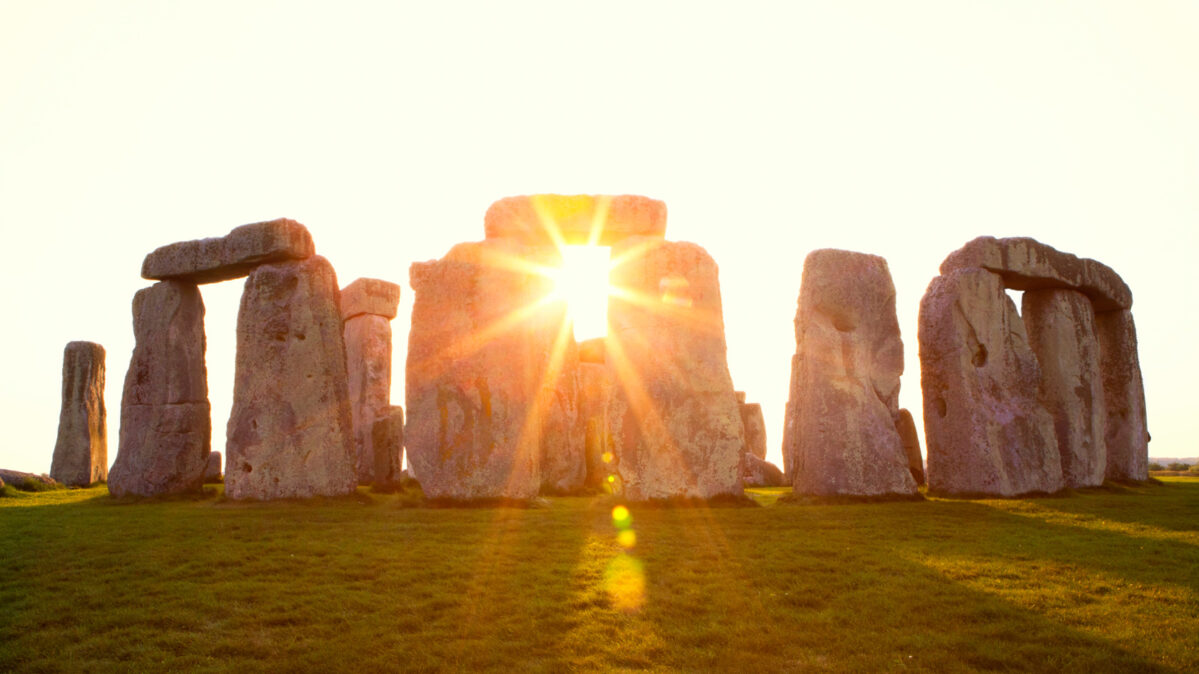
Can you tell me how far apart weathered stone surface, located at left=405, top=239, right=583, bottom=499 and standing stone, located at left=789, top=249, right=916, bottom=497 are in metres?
3.73

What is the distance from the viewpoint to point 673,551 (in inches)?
309

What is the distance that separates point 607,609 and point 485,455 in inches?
226

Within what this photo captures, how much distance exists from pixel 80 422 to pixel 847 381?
16532mm

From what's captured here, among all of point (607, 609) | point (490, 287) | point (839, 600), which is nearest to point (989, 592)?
point (839, 600)

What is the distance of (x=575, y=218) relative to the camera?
12453mm

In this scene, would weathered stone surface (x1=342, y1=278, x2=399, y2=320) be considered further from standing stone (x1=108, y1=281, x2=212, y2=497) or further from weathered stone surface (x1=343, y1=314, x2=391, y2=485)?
standing stone (x1=108, y1=281, x2=212, y2=497)

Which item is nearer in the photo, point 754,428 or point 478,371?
point 478,371

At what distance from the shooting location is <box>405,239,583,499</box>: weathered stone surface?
456 inches

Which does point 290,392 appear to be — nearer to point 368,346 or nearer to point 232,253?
point 232,253

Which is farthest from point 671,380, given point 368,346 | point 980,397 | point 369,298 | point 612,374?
point 369,298

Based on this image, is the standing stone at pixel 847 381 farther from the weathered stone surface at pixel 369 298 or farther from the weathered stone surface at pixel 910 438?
the weathered stone surface at pixel 369 298

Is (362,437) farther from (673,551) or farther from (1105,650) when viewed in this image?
(1105,650)

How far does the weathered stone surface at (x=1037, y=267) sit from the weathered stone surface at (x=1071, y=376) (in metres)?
0.36

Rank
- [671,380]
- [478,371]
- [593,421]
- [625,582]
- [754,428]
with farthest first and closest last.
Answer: [754,428] < [593,421] < [478,371] < [671,380] < [625,582]
